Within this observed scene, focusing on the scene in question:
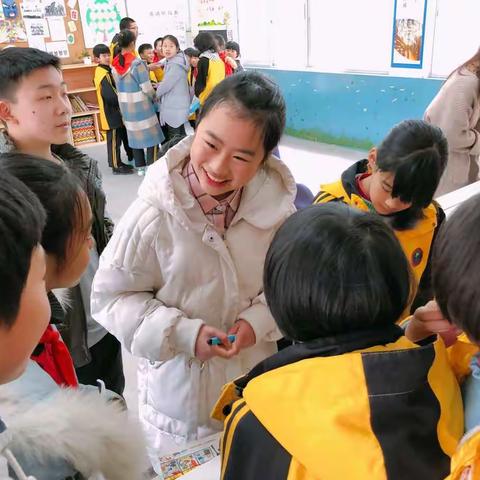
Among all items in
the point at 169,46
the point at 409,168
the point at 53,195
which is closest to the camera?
the point at 53,195

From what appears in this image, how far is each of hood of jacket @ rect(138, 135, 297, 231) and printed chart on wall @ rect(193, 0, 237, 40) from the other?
6.78 meters

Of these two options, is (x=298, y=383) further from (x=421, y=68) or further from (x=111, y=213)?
(x=421, y=68)

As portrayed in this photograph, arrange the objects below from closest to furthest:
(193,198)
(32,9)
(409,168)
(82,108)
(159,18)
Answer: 1. (193,198)
2. (409,168)
3. (32,9)
4. (82,108)
5. (159,18)

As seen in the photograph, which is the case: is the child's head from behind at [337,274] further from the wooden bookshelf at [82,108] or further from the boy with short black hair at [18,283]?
the wooden bookshelf at [82,108]

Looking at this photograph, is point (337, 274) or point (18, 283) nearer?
point (18, 283)

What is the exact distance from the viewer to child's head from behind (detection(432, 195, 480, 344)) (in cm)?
55

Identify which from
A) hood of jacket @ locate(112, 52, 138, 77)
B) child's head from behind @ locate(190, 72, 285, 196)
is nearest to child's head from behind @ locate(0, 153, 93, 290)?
child's head from behind @ locate(190, 72, 285, 196)

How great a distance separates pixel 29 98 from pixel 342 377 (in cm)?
129


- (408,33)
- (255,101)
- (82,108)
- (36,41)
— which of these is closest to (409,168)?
(255,101)

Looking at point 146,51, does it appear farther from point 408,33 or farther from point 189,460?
point 189,460

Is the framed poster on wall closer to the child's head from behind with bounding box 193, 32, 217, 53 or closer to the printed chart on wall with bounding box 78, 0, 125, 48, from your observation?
the child's head from behind with bounding box 193, 32, 217, 53

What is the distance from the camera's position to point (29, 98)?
1457 mm

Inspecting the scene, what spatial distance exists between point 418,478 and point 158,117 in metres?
5.44

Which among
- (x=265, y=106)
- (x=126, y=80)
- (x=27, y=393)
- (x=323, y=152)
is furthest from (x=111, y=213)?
(x=27, y=393)
